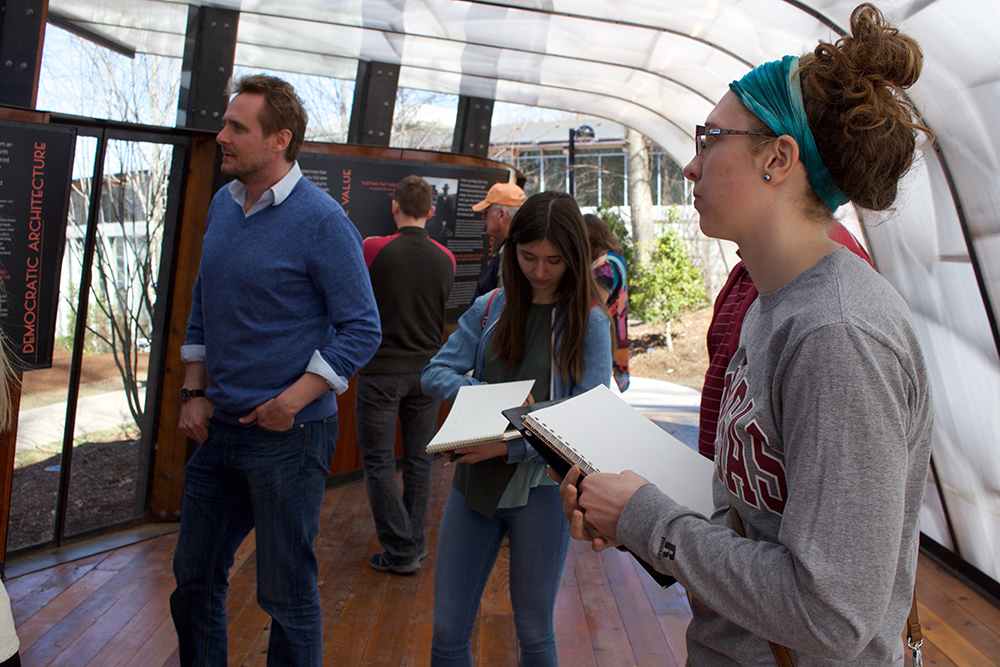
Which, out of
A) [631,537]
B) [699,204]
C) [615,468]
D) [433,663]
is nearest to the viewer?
[631,537]

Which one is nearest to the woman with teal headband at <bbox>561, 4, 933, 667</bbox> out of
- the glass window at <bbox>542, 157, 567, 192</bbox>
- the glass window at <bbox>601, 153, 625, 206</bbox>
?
the glass window at <bbox>542, 157, 567, 192</bbox>

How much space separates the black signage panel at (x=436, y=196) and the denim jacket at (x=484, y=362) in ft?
10.1

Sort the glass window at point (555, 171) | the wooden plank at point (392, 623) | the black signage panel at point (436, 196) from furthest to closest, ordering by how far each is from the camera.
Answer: the glass window at point (555, 171), the black signage panel at point (436, 196), the wooden plank at point (392, 623)

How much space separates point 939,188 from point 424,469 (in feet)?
9.81

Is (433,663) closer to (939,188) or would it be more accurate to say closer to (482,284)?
(482,284)

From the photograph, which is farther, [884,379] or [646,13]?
[646,13]

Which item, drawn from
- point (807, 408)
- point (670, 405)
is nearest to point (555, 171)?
point (670, 405)

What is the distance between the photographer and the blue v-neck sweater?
7.02ft

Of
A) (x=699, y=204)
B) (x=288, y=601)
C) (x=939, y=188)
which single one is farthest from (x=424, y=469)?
(x=699, y=204)

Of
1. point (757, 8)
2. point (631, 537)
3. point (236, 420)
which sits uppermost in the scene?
point (757, 8)

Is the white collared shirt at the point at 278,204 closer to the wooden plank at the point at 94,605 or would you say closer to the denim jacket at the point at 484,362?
the denim jacket at the point at 484,362

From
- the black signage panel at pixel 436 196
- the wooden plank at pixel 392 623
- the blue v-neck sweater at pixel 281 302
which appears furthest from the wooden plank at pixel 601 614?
the black signage panel at pixel 436 196

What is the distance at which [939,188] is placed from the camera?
3.52 metres

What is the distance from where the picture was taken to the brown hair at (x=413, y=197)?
4.13 metres
